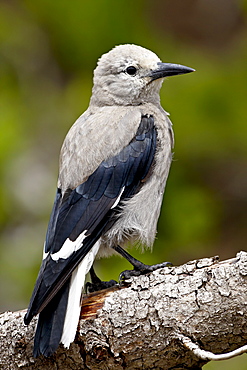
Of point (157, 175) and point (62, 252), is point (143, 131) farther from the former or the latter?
point (62, 252)

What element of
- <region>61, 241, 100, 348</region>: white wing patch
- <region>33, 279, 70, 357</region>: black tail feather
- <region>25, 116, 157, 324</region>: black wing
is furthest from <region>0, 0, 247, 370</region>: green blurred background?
<region>33, 279, 70, 357</region>: black tail feather

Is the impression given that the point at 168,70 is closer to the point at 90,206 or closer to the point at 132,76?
the point at 132,76

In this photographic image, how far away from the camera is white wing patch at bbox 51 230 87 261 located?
9.82ft

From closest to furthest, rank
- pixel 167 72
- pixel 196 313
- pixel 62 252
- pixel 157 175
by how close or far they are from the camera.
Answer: pixel 196 313 < pixel 62 252 < pixel 157 175 < pixel 167 72

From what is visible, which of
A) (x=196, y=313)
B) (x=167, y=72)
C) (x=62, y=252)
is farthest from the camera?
(x=167, y=72)

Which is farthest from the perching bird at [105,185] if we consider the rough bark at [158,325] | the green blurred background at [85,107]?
the green blurred background at [85,107]

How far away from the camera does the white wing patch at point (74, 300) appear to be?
2799 millimetres

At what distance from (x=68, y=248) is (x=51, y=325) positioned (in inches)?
14.1

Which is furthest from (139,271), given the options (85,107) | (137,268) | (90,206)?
(85,107)

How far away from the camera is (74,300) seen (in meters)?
2.93

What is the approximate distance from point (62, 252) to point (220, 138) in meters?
2.00

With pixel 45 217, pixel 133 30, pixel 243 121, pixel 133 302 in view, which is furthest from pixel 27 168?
pixel 133 302

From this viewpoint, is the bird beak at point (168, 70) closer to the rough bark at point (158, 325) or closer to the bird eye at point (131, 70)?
the bird eye at point (131, 70)

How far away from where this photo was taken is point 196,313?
2744mm
